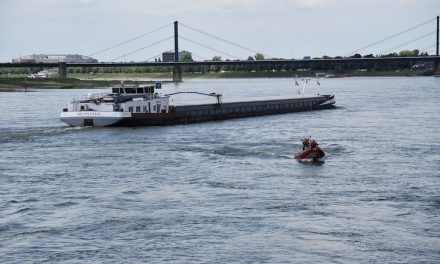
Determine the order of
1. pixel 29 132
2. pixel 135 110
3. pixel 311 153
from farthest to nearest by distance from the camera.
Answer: pixel 135 110 → pixel 29 132 → pixel 311 153

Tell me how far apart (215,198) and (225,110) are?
63268 millimetres

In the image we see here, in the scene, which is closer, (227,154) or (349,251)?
(349,251)

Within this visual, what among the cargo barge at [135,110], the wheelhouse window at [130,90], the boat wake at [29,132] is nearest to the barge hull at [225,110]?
the cargo barge at [135,110]

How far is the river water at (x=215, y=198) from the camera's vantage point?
36.9 m

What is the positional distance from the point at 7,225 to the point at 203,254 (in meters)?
11.5

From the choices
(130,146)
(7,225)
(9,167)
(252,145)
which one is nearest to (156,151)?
(130,146)

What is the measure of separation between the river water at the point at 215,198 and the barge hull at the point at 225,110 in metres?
7.61

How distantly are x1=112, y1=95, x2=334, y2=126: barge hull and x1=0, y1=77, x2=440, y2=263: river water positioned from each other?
7607 mm

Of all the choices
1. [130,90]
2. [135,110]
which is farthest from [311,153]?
[130,90]

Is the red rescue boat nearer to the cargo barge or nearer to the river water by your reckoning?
the river water

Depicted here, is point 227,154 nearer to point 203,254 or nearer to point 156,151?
point 156,151

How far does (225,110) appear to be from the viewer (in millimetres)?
110500

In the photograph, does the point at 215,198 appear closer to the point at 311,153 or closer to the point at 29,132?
the point at 311,153

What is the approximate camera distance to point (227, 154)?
67375 millimetres
